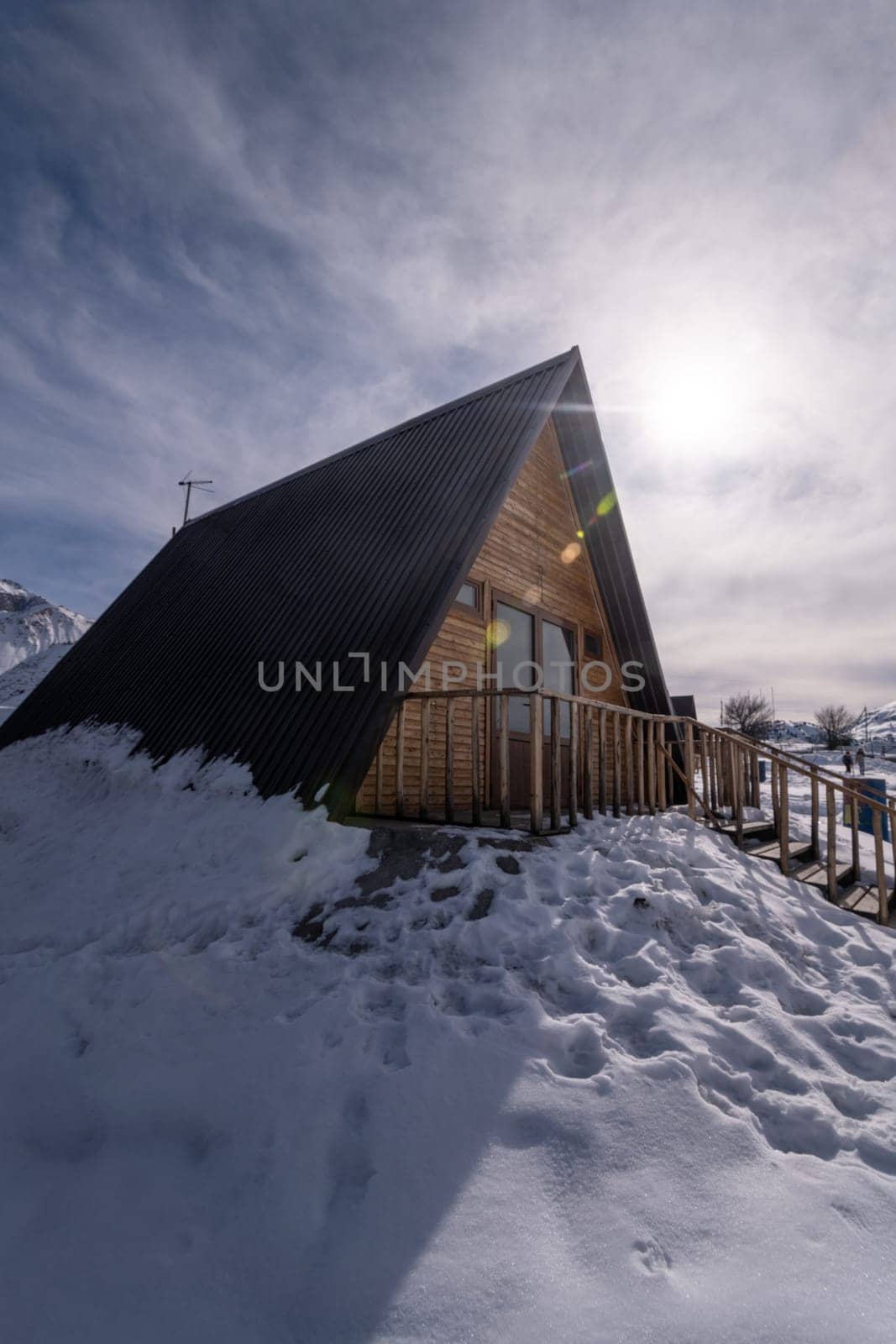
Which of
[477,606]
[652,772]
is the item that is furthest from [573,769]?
[477,606]

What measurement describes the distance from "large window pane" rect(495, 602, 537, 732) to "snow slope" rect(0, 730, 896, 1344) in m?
4.15

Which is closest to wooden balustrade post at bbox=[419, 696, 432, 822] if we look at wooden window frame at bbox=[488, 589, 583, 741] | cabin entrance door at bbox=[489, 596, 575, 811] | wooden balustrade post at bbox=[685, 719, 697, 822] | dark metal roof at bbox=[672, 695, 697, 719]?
cabin entrance door at bbox=[489, 596, 575, 811]

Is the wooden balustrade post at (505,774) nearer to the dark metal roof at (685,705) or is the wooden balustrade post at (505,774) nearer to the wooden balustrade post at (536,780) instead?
the wooden balustrade post at (536,780)

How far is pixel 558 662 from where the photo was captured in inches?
408

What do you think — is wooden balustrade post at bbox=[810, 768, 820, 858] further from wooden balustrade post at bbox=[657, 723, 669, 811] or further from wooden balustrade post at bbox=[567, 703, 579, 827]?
wooden balustrade post at bbox=[567, 703, 579, 827]

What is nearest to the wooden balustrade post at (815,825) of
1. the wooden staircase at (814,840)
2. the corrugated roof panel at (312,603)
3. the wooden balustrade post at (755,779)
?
the wooden staircase at (814,840)

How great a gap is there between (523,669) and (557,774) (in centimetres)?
365

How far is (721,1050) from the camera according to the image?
334cm

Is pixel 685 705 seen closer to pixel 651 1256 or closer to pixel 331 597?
pixel 331 597

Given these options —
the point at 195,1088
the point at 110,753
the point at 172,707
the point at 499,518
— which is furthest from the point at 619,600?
the point at 195,1088

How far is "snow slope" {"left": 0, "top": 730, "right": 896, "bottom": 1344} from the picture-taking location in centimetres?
207

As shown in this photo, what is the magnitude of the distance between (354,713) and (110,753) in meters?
4.33

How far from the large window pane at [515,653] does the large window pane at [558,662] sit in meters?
0.36

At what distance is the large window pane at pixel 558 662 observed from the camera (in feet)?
33.1
